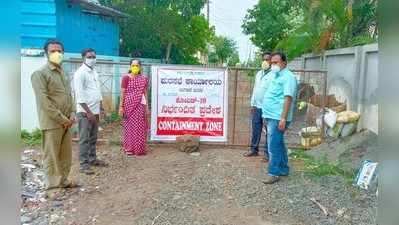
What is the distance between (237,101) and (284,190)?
3.53 metres

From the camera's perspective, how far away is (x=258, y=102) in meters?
7.01

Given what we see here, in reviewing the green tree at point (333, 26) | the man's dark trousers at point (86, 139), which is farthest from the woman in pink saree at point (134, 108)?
the green tree at point (333, 26)

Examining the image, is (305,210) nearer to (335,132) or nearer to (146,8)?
(335,132)

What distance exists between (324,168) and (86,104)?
11.7 feet

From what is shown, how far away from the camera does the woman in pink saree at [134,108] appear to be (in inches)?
283

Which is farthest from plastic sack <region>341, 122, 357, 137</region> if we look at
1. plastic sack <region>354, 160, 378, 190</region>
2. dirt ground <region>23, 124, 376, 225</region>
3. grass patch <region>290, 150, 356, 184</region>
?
plastic sack <region>354, 160, 378, 190</region>

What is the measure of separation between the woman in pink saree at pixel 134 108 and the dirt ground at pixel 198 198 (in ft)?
1.57

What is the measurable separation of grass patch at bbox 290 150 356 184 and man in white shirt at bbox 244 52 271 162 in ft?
2.35

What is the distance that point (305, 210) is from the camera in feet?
15.9

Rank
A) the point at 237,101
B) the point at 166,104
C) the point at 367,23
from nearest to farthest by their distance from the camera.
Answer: the point at 166,104, the point at 237,101, the point at 367,23

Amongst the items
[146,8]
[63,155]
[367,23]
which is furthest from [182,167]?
[146,8]

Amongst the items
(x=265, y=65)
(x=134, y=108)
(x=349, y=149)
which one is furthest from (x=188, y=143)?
(x=349, y=149)

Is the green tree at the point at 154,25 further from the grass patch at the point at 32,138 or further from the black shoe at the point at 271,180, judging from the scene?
the black shoe at the point at 271,180

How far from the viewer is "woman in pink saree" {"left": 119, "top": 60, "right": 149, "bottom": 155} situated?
7.19m
